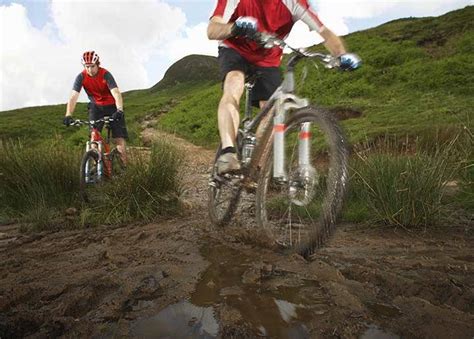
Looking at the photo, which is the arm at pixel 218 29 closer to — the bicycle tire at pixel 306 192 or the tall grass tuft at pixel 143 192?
the bicycle tire at pixel 306 192

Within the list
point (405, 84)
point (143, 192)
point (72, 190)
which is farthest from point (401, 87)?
point (72, 190)

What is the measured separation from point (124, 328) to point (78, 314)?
358 millimetres

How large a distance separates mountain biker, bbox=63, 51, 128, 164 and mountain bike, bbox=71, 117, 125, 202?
0.13 m

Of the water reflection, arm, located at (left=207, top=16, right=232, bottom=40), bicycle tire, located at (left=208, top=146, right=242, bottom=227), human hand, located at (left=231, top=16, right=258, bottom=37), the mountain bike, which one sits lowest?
the water reflection

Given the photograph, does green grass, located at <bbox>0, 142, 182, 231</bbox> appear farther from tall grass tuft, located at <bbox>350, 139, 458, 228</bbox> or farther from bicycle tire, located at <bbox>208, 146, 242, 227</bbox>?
tall grass tuft, located at <bbox>350, 139, 458, 228</bbox>

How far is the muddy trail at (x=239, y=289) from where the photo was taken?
1809 millimetres

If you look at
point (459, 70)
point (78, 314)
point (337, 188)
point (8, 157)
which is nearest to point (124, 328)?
point (78, 314)

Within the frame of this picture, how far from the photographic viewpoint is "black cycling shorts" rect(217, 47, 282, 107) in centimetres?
369

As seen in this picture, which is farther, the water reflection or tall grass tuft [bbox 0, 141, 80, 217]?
tall grass tuft [bbox 0, 141, 80, 217]

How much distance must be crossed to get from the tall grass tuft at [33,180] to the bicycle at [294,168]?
2996 millimetres

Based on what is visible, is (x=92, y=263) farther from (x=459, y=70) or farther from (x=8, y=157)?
(x=459, y=70)

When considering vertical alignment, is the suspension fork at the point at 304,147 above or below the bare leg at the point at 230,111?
below

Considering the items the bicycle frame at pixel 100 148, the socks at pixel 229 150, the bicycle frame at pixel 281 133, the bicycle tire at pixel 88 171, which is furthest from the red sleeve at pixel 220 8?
the bicycle frame at pixel 100 148

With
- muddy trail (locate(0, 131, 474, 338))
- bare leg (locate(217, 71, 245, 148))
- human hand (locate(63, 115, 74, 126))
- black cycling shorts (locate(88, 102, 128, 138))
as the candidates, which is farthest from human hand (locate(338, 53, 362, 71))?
human hand (locate(63, 115, 74, 126))
